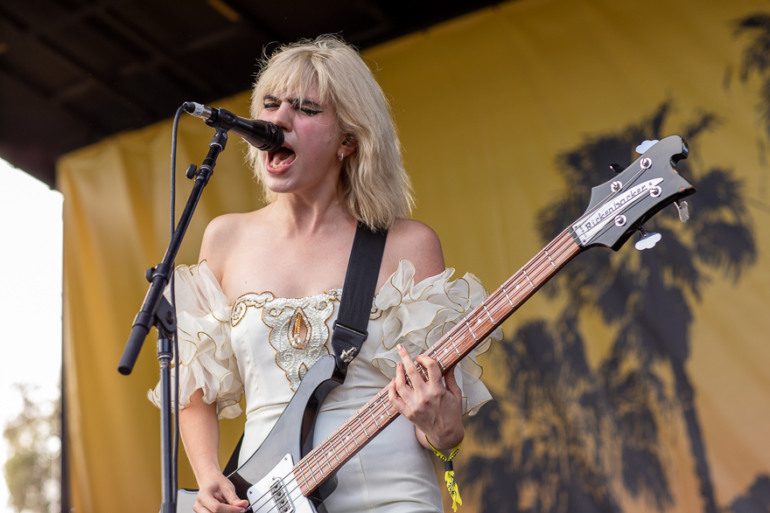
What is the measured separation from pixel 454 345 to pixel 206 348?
0.67m

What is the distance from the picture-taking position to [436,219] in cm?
468

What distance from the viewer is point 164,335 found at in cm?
228

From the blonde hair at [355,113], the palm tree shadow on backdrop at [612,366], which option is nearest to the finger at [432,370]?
the blonde hair at [355,113]

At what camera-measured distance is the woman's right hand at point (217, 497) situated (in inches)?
103

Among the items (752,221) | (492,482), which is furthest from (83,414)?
(752,221)

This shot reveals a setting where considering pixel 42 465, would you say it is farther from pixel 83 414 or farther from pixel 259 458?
pixel 259 458

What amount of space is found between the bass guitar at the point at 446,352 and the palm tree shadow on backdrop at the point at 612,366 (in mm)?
1662

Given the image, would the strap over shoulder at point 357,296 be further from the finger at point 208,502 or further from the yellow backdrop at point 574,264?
the yellow backdrop at point 574,264

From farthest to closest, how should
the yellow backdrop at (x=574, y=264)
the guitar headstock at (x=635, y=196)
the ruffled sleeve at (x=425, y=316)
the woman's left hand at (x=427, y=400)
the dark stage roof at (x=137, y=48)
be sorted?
1. the dark stage roof at (x=137, y=48)
2. the yellow backdrop at (x=574, y=264)
3. the ruffled sleeve at (x=425, y=316)
4. the woman's left hand at (x=427, y=400)
5. the guitar headstock at (x=635, y=196)

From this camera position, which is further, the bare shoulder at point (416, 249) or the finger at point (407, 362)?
the bare shoulder at point (416, 249)

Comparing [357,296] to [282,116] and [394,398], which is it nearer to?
[394,398]

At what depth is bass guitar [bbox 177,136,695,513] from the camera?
242cm

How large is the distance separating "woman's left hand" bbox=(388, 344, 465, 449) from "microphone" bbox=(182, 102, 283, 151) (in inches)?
24.1

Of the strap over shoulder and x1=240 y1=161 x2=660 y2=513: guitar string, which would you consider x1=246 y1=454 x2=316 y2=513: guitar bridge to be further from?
the strap over shoulder
